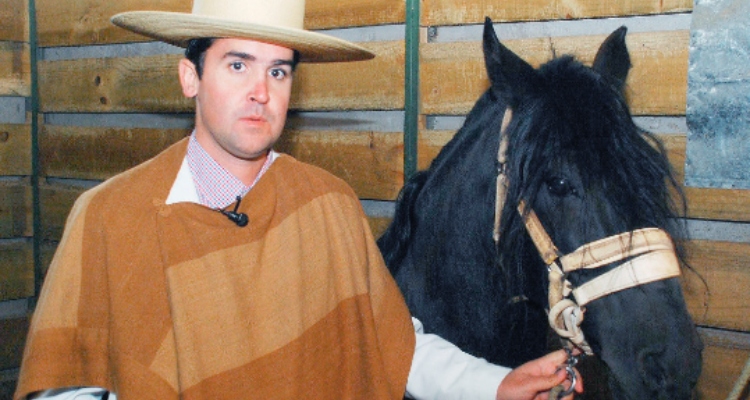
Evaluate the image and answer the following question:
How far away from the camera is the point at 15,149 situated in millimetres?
4375

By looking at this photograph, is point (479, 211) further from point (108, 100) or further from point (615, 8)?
point (108, 100)

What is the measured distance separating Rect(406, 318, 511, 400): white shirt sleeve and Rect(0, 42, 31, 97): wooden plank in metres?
3.40

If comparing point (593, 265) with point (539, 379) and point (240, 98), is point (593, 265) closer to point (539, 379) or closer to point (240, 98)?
point (539, 379)

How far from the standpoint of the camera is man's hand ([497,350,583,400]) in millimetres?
1747

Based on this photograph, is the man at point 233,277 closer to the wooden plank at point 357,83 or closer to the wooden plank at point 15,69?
the wooden plank at point 357,83

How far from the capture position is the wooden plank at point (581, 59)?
2523 mm

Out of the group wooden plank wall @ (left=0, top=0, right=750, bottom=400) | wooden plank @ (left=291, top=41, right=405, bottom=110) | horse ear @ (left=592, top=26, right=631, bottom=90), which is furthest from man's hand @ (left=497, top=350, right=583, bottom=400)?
wooden plank @ (left=291, top=41, right=405, bottom=110)

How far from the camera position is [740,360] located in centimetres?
248

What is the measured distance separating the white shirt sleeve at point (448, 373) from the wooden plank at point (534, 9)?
1375 millimetres

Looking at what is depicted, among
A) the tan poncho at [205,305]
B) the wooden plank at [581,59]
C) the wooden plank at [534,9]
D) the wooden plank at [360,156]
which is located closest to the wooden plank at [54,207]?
the wooden plank at [360,156]

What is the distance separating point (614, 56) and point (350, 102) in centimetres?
143

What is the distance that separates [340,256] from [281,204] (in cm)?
22

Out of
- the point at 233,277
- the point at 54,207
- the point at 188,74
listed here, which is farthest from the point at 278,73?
the point at 54,207

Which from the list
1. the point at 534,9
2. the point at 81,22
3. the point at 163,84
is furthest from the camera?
the point at 81,22
